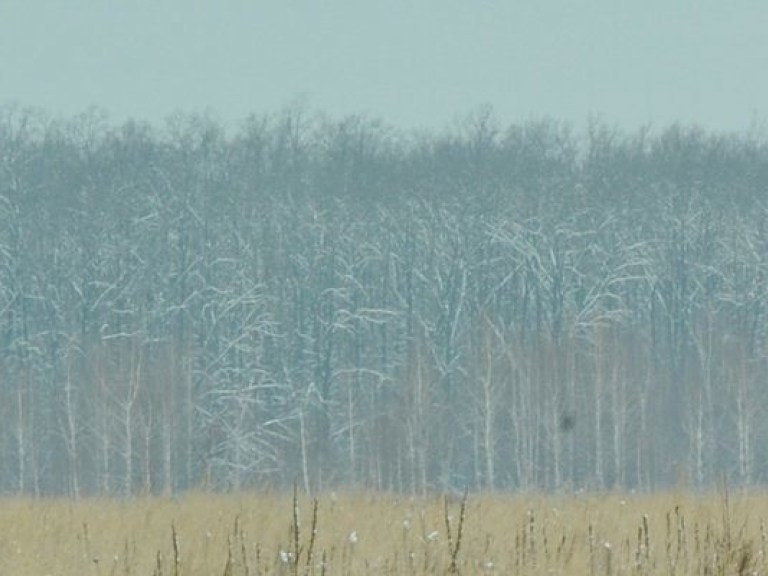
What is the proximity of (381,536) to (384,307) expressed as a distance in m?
64.6

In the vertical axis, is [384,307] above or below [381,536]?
above

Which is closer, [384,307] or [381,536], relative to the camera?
[381,536]

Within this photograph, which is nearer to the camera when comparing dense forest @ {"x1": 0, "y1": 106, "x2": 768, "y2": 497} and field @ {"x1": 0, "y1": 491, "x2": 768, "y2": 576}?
field @ {"x1": 0, "y1": 491, "x2": 768, "y2": 576}

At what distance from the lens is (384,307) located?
241 ft

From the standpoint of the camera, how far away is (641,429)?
61312 millimetres

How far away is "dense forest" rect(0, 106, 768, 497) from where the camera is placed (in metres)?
60.5

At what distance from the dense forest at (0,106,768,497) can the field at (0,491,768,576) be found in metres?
41.8

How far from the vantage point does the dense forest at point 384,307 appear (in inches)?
2382

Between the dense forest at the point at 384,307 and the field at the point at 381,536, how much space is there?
4176cm

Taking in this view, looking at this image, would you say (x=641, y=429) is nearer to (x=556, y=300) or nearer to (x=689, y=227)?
(x=556, y=300)

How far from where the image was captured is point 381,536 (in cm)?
885

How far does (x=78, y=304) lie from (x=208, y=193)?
1230 cm

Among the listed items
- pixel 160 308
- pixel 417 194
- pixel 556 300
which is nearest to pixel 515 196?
pixel 417 194

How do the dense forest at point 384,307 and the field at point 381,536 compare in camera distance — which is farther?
the dense forest at point 384,307
